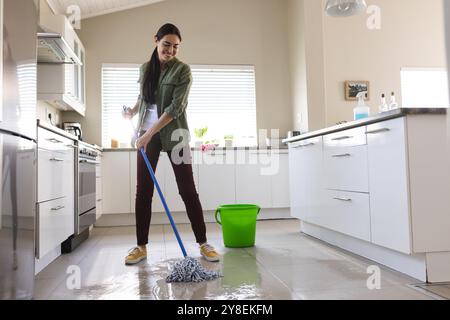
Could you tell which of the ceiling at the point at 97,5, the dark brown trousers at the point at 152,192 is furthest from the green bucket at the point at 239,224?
the ceiling at the point at 97,5

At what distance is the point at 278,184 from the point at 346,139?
6.41ft

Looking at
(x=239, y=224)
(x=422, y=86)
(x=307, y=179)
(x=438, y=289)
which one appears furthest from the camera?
(x=422, y=86)

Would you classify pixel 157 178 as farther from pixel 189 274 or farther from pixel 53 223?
pixel 189 274

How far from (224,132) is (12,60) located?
11.5 feet

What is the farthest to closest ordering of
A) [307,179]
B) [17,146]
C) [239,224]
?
[307,179] → [239,224] → [17,146]

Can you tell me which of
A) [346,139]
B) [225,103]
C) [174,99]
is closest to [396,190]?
[346,139]

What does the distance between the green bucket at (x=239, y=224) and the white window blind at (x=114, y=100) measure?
7.38ft

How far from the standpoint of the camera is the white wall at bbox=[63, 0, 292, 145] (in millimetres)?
4566

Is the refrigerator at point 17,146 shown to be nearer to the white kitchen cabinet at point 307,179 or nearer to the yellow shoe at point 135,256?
the yellow shoe at point 135,256

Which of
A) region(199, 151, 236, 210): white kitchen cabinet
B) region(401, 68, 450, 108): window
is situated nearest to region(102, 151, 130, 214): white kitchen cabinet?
region(199, 151, 236, 210): white kitchen cabinet

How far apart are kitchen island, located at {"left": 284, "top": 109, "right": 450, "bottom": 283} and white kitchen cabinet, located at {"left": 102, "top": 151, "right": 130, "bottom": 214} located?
2.26 metres

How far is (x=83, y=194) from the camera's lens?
3.05m
